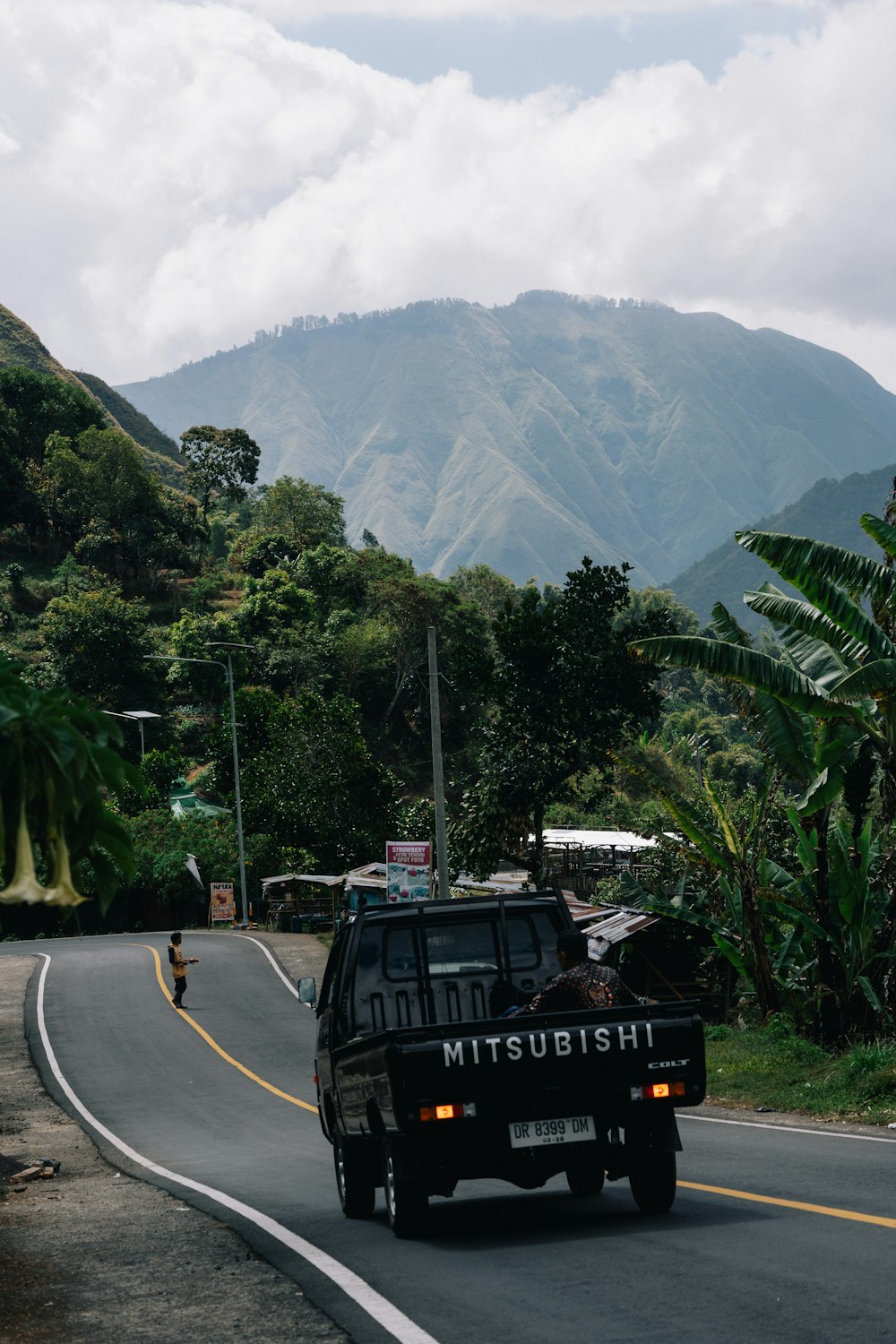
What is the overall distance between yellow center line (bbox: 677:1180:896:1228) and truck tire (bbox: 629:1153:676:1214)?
0.61 metres

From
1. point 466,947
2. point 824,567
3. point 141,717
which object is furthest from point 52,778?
point 141,717

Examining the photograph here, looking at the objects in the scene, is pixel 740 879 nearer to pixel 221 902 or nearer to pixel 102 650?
pixel 221 902

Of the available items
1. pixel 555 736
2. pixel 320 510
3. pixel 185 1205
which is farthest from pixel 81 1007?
pixel 320 510

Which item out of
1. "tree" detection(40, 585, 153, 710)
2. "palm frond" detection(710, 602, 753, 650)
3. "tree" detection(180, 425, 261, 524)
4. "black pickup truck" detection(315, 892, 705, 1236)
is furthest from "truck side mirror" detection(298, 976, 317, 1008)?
"tree" detection(180, 425, 261, 524)

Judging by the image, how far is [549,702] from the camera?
40938 millimetres

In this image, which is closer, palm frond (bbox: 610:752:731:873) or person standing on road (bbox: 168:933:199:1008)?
palm frond (bbox: 610:752:731:873)

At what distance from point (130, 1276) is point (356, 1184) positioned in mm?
1973

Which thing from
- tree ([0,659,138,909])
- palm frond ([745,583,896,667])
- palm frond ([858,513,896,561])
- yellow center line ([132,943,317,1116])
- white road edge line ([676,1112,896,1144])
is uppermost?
palm frond ([858,513,896,561])

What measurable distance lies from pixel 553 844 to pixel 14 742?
61.4 m

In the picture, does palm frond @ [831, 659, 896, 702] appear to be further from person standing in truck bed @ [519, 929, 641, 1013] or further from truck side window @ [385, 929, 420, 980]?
person standing in truck bed @ [519, 929, 641, 1013]

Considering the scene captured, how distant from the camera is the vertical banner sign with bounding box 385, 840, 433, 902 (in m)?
28.7

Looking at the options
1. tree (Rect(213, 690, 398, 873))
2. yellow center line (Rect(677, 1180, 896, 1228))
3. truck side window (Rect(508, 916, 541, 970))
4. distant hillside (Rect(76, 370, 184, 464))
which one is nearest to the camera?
yellow center line (Rect(677, 1180, 896, 1228))

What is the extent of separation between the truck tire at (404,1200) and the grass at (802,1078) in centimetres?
738

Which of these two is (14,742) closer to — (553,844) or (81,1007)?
(81,1007)
